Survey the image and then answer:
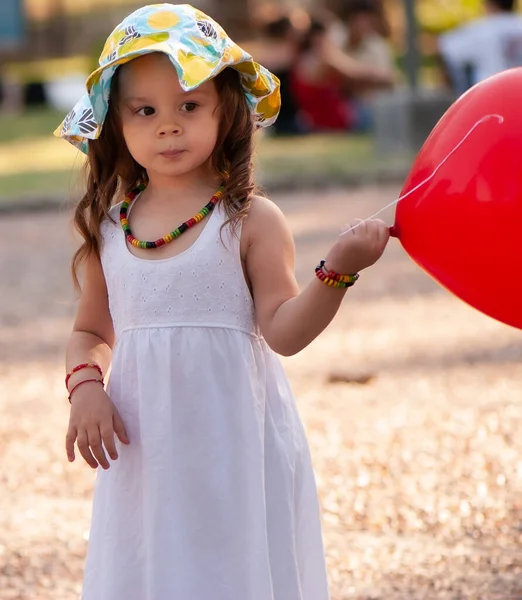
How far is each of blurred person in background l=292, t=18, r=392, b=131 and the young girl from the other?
11270 millimetres

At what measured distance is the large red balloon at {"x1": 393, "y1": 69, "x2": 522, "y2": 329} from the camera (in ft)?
7.11

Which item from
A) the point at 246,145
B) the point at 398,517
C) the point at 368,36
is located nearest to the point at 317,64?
the point at 368,36

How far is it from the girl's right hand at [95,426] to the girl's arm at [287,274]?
329mm

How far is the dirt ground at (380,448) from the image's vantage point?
318cm

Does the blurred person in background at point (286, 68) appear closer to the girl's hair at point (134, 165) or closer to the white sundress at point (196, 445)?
the girl's hair at point (134, 165)

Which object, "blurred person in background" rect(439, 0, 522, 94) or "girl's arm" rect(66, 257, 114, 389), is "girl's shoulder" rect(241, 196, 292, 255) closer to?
"girl's arm" rect(66, 257, 114, 389)

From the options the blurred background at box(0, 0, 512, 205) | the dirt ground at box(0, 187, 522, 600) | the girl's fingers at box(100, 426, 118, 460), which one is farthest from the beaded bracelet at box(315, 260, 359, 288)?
the blurred background at box(0, 0, 512, 205)

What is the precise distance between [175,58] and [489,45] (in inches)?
374

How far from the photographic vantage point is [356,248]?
6.99ft

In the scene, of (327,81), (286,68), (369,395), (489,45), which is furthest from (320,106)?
(369,395)

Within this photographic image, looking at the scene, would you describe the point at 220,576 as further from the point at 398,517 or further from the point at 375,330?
the point at 375,330

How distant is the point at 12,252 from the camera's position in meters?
8.36

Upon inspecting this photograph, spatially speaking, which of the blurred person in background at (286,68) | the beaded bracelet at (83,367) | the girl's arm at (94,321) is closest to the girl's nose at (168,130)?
the girl's arm at (94,321)

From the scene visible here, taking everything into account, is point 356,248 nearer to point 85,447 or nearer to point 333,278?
point 333,278
